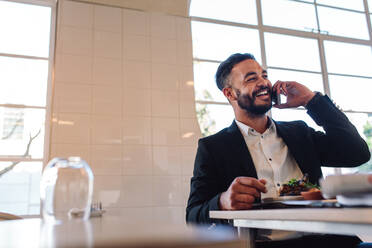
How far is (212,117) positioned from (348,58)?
2.23 meters

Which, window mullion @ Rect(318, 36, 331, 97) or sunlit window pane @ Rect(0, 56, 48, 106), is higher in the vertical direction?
window mullion @ Rect(318, 36, 331, 97)

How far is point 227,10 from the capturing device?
13.7 ft

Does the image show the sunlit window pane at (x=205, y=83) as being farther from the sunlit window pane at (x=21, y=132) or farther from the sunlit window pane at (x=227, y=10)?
the sunlit window pane at (x=21, y=132)

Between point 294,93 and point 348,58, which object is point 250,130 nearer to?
point 294,93

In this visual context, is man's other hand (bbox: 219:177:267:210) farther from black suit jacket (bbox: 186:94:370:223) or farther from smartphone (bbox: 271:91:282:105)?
smartphone (bbox: 271:91:282:105)

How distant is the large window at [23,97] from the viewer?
302cm

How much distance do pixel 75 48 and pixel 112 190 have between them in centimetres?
136

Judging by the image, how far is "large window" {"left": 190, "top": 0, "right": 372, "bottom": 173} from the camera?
3.84m

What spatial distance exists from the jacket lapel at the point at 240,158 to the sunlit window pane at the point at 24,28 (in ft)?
7.93

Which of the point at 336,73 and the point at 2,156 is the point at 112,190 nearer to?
the point at 2,156

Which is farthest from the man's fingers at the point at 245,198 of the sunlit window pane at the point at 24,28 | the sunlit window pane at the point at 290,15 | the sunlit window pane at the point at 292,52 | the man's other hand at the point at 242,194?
the sunlit window pane at the point at 290,15

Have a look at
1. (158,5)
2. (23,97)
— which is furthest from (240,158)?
(158,5)

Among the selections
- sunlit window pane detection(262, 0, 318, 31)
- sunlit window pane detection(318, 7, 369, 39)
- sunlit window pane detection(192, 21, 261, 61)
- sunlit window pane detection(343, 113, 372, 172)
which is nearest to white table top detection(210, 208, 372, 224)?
sunlit window pane detection(192, 21, 261, 61)

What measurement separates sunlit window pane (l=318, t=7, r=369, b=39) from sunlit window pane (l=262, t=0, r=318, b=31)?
163 mm
